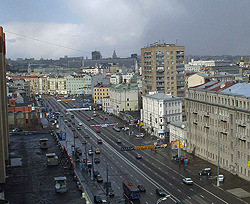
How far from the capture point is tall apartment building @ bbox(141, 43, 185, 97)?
116m

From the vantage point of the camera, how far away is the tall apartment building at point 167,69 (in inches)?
4574

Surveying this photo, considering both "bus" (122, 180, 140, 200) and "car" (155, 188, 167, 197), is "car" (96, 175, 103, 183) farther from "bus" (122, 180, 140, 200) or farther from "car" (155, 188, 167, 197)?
"car" (155, 188, 167, 197)

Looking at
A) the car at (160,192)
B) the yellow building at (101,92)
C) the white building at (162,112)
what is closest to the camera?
the car at (160,192)

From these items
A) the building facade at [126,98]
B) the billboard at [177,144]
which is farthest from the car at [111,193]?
the building facade at [126,98]

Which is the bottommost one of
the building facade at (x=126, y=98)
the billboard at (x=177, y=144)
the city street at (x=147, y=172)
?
the city street at (x=147, y=172)

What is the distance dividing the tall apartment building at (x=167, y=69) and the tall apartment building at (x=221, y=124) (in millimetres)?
42452

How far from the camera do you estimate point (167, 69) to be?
116688 millimetres

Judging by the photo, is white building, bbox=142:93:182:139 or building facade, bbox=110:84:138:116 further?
building facade, bbox=110:84:138:116

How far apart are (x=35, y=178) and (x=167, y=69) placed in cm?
7956

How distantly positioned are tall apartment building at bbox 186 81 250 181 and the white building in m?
18.4

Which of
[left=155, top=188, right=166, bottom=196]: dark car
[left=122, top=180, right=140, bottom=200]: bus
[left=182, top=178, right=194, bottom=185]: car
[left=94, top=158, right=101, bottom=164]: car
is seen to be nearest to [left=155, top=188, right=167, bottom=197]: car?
[left=155, top=188, right=166, bottom=196]: dark car

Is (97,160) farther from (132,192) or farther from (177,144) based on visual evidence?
(132,192)

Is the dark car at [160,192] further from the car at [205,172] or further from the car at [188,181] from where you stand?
the car at [205,172]

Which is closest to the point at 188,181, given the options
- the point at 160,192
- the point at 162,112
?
the point at 160,192
